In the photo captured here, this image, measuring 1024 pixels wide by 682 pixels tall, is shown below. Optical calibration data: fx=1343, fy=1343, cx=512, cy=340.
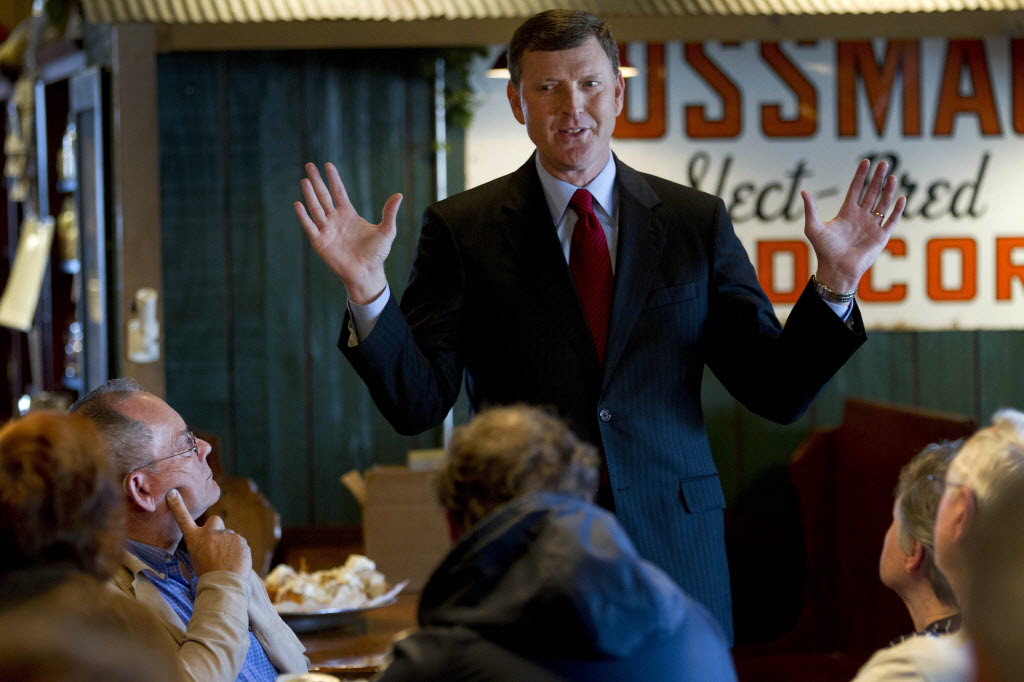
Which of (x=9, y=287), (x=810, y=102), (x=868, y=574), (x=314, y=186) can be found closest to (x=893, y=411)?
(x=868, y=574)

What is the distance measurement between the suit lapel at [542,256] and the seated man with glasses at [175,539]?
61 cm

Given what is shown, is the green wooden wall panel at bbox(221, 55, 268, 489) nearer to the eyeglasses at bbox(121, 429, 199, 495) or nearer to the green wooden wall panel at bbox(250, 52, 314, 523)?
the green wooden wall panel at bbox(250, 52, 314, 523)

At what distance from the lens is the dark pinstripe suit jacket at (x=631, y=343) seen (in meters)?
2.09

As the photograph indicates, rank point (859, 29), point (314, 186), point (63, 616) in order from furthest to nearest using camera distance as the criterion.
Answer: point (859, 29) < point (314, 186) < point (63, 616)

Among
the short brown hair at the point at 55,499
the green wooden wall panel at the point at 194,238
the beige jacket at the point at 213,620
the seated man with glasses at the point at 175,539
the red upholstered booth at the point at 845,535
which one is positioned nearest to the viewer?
the short brown hair at the point at 55,499

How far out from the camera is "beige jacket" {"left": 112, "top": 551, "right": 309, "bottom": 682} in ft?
6.25

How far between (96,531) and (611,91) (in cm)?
121

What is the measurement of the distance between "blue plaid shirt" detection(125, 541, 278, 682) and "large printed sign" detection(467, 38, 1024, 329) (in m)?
2.76

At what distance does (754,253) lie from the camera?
4.76 metres

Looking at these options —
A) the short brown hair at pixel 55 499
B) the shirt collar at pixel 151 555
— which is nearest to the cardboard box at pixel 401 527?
the shirt collar at pixel 151 555

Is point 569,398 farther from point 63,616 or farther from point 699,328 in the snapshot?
point 63,616

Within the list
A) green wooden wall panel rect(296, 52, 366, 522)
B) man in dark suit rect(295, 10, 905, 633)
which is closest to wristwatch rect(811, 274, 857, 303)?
man in dark suit rect(295, 10, 905, 633)

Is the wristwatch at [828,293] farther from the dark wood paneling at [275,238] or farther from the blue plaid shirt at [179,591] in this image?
the dark wood paneling at [275,238]

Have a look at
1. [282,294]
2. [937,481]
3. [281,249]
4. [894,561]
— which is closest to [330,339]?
[282,294]
